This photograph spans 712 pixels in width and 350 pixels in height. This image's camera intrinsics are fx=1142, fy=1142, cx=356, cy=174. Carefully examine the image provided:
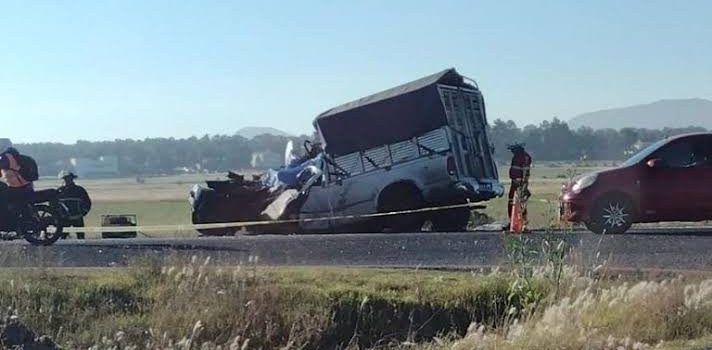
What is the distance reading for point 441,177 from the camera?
74.5 feet

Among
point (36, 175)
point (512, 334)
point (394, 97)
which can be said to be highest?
point (394, 97)

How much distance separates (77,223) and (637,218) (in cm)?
1070

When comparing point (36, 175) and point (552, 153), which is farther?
point (552, 153)

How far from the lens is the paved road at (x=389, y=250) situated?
15914 millimetres

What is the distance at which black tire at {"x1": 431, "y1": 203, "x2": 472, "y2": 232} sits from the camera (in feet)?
76.2

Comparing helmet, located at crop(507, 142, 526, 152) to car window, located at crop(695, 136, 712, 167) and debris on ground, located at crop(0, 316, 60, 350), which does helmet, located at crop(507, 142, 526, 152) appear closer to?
car window, located at crop(695, 136, 712, 167)

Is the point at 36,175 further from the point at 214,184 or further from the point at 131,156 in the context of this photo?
the point at 131,156

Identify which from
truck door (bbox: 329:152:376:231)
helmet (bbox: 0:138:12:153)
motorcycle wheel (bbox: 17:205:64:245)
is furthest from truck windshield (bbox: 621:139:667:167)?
helmet (bbox: 0:138:12:153)

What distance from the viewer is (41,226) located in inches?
793

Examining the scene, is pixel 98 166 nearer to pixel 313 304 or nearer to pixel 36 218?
pixel 36 218

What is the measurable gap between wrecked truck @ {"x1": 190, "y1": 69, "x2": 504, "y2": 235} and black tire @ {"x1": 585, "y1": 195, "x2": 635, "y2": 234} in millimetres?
3844

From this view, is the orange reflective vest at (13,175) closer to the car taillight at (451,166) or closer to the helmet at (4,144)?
the helmet at (4,144)

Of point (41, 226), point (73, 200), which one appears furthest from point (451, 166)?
point (41, 226)

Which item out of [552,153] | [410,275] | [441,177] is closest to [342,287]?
[410,275]
